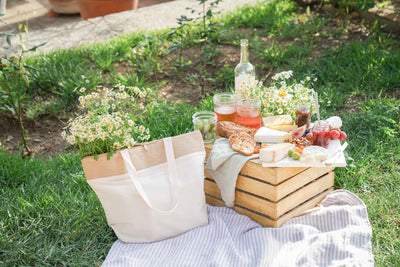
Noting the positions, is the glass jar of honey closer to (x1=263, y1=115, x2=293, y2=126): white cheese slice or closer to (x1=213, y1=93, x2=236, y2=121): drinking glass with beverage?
(x1=263, y1=115, x2=293, y2=126): white cheese slice

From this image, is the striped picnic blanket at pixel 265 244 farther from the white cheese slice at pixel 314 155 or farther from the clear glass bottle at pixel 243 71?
the clear glass bottle at pixel 243 71

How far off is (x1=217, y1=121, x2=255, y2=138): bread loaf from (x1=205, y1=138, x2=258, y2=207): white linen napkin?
0.05 meters

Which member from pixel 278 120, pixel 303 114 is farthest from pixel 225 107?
pixel 303 114

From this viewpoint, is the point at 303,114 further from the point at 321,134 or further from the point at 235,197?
the point at 235,197

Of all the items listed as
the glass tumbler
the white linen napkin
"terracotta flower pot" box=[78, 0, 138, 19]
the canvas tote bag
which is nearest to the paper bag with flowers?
the canvas tote bag

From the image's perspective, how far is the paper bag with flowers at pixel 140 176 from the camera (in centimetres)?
233

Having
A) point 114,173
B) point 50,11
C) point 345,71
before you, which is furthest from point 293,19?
point 50,11

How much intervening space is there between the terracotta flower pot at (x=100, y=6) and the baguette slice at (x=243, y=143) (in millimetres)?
4844

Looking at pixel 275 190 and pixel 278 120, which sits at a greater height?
pixel 278 120

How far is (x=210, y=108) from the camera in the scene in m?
3.66

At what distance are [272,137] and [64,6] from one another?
21.7ft

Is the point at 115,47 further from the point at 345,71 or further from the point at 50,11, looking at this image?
the point at 50,11

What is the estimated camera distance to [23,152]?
3.72 meters

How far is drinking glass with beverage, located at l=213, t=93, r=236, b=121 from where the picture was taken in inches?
109
